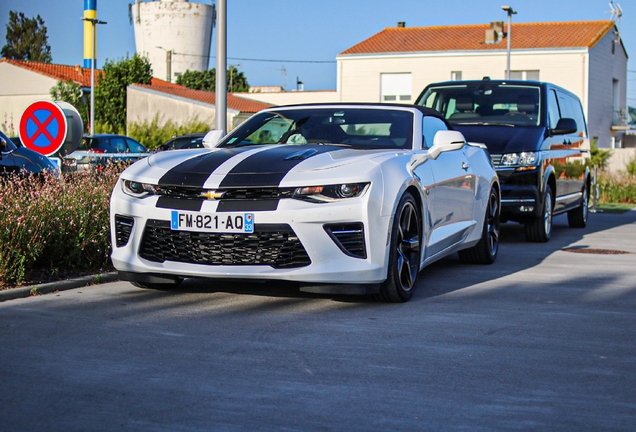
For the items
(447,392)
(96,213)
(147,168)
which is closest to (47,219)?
(96,213)

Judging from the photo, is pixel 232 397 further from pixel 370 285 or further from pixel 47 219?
pixel 47 219

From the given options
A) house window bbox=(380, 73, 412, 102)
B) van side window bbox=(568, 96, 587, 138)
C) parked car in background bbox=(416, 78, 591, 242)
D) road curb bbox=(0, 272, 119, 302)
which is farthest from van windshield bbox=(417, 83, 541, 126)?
house window bbox=(380, 73, 412, 102)

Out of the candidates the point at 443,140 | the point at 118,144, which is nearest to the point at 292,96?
the point at 118,144

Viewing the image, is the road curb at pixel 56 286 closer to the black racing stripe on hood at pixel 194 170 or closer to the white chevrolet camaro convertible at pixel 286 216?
the white chevrolet camaro convertible at pixel 286 216

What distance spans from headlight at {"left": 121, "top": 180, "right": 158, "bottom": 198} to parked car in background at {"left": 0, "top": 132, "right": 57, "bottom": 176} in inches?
170

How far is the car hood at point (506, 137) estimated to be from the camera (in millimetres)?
11062

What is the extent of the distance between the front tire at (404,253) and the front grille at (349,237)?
296 millimetres

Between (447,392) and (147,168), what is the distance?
10.4 feet

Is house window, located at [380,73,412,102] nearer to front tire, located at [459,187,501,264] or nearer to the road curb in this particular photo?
front tire, located at [459,187,501,264]

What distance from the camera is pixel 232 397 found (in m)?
4.12

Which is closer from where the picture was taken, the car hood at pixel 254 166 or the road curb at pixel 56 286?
the car hood at pixel 254 166

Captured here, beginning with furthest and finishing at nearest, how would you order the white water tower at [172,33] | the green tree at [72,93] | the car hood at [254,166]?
the white water tower at [172,33] → the green tree at [72,93] → the car hood at [254,166]

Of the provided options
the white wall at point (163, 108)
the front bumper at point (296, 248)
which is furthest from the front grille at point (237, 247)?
the white wall at point (163, 108)

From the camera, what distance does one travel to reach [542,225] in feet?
37.6
